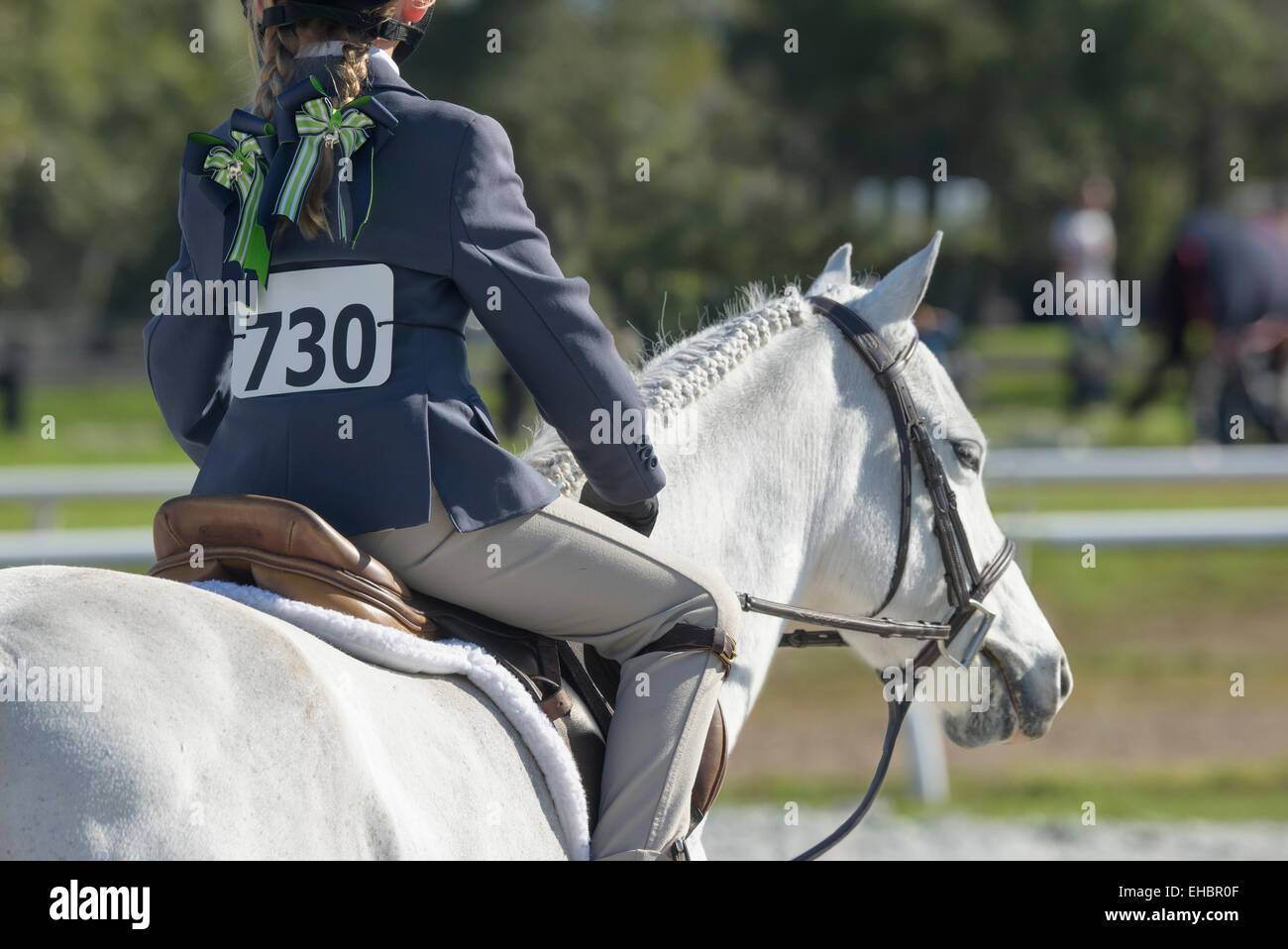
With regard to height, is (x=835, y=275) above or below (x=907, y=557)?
above

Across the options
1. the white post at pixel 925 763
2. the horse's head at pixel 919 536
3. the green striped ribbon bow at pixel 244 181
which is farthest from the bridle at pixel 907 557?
the white post at pixel 925 763

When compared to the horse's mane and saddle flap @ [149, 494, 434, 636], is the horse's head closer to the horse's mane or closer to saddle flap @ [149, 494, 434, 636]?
the horse's mane

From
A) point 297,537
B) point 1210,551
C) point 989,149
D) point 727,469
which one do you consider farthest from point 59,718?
point 989,149

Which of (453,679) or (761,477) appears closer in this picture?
(453,679)

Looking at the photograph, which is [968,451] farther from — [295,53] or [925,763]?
[925,763]

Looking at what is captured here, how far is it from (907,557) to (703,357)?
24.7 inches

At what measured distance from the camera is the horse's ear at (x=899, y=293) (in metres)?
3.20

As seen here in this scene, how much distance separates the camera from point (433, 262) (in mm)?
2449

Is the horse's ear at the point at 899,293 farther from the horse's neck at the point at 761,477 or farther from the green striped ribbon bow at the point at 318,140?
the green striped ribbon bow at the point at 318,140

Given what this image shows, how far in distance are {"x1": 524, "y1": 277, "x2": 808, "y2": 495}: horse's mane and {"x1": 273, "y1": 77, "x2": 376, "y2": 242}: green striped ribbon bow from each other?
76 centimetres

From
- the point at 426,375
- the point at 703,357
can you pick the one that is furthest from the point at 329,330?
the point at 703,357

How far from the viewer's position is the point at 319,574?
231cm

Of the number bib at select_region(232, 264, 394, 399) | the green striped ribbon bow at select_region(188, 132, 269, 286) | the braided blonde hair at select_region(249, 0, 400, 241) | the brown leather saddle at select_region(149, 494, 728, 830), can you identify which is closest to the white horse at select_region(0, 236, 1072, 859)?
the brown leather saddle at select_region(149, 494, 728, 830)

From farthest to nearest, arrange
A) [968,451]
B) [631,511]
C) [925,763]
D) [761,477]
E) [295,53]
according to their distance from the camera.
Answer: [925,763] → [968,451] → [761,477] → [631,511] → [295,53]
